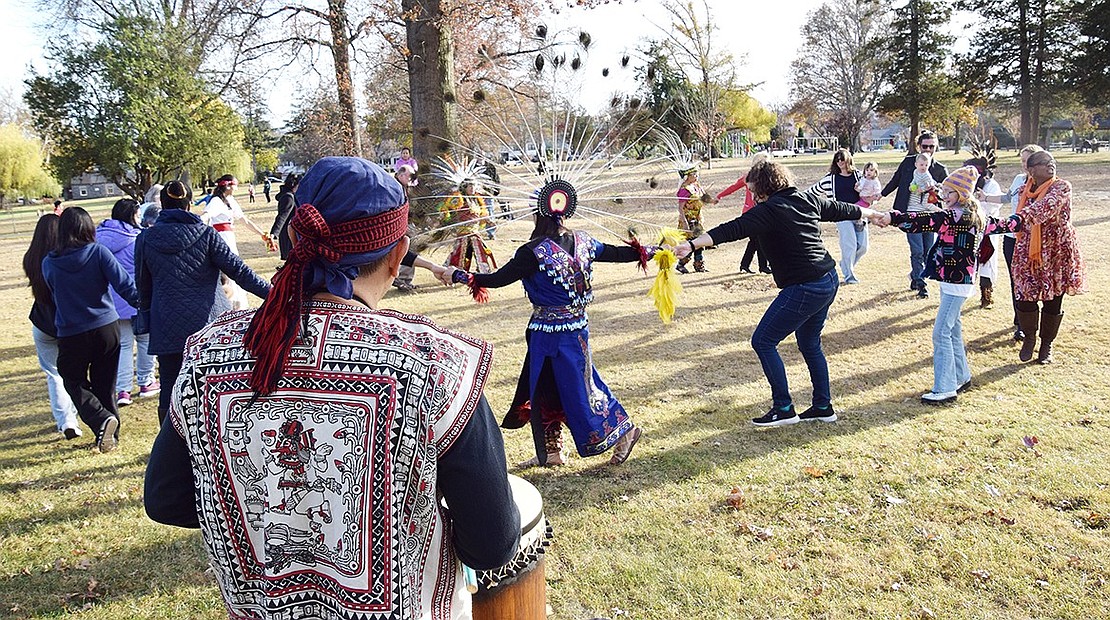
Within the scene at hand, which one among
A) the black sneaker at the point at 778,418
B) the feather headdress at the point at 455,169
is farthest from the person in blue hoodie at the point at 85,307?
the black sneaker at the point at 778,418

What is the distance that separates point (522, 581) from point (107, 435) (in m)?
4.97

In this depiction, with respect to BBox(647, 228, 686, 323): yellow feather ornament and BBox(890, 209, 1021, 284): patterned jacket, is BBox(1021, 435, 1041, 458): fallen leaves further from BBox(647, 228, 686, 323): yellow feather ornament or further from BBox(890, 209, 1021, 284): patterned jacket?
BBox(647, 228, 686, 323): yellow feather ornament

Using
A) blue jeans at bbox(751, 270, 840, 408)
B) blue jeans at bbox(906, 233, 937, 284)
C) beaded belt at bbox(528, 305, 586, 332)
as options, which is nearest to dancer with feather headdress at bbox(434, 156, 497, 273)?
beaded belt at bbox(528, 305, 586, 332)

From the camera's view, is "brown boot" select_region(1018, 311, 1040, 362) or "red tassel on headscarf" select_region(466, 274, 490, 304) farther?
"brown boot" select_region(1018, 311, 1040, 362)

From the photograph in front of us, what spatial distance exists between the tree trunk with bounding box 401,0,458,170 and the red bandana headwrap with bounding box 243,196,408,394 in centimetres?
1031

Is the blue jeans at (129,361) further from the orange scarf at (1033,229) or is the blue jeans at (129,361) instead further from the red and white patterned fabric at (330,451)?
the orange scarf at (1033,229)

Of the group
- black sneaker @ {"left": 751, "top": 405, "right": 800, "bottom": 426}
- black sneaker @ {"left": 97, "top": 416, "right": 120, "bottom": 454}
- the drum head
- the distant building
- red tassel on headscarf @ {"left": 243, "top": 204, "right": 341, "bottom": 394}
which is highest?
the distant building

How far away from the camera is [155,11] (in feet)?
71.7

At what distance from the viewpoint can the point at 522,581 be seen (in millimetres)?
2576

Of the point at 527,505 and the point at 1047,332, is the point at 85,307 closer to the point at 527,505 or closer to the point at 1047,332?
the point at 527,505

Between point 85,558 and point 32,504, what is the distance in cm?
112

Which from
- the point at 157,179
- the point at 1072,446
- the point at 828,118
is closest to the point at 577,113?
the point at 1072,446

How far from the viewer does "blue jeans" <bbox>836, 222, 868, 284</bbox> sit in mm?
11141

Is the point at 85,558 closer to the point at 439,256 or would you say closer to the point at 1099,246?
the point at 439,256
